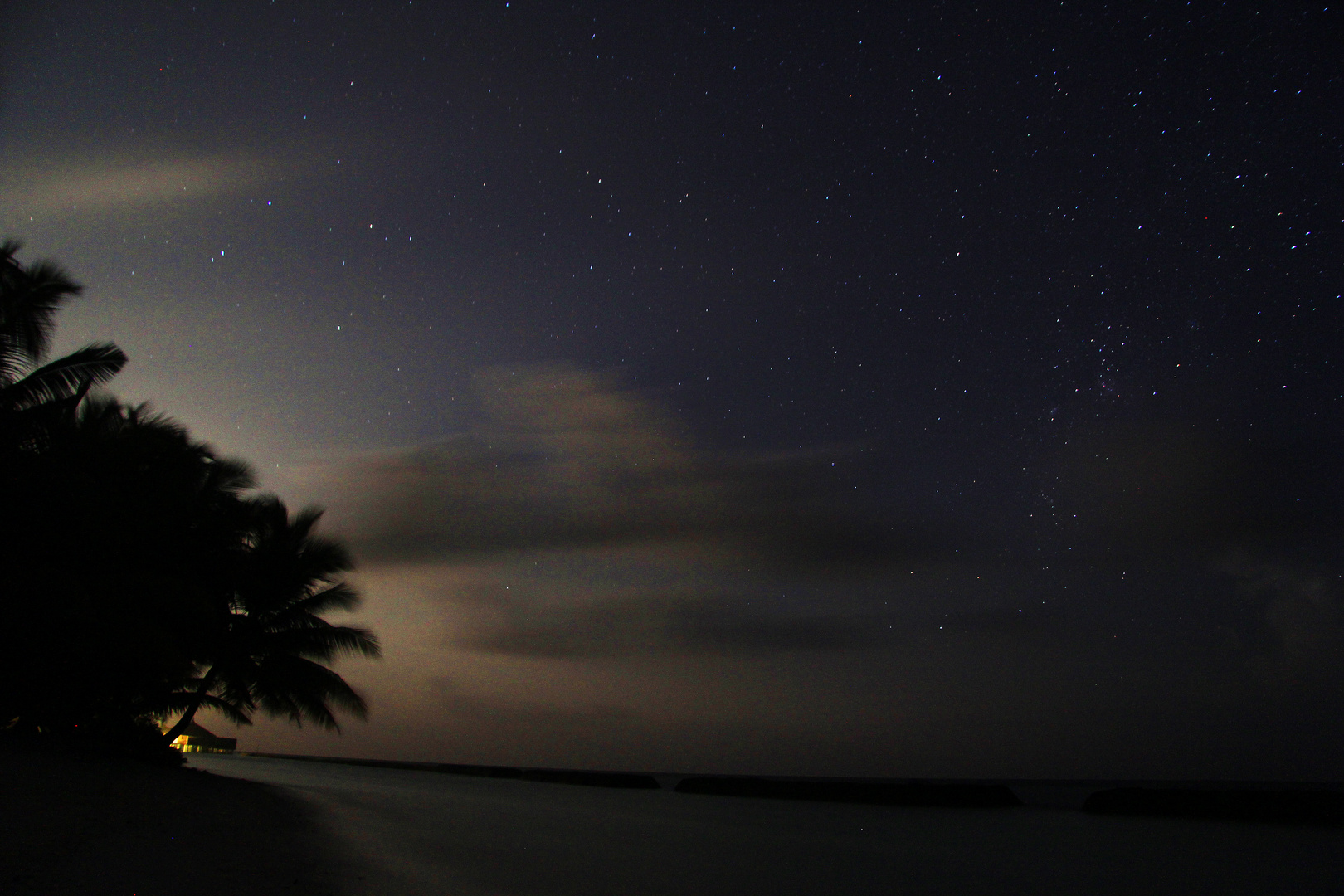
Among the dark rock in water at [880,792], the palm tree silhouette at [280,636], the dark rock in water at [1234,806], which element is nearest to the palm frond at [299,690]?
the palm tree silhouette at [280,636]

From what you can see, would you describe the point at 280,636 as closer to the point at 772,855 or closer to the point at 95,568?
the point at 95,568

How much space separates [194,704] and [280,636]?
2.13 m

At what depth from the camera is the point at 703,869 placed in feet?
20.4

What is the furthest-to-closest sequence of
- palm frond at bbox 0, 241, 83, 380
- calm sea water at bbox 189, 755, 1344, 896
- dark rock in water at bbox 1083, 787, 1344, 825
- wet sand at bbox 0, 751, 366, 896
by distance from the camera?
dark rock in water at bbox 1083, 787, 1344, 825, palm frond at bbox 0, 241, 83, 380, calm sea water at bbox 189, 755, 1344, 896, wet sand at bbox 0, 751, 366, 896

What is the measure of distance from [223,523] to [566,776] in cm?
3377

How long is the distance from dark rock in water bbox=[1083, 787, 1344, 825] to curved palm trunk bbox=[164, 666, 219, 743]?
801 inches

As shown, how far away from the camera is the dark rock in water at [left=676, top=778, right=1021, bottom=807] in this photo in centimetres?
2297

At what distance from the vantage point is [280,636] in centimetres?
1675

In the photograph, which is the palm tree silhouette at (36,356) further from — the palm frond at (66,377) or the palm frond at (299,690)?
the palm frond at (299,690)

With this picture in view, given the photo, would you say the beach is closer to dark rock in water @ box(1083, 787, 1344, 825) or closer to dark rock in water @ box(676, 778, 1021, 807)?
dark rock in water @ box(1083, 787, 1344, 825)

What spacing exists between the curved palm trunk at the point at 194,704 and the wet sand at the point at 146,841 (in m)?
7.76

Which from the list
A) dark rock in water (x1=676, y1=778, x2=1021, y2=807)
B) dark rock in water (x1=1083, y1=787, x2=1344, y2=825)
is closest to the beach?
dark rock in water (x1=1083, y1=787, x2=1344, y2=825)

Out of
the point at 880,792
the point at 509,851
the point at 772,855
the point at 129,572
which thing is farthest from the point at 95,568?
the point at 880,792

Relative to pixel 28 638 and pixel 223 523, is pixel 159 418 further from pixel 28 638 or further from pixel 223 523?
pixel 28 638
